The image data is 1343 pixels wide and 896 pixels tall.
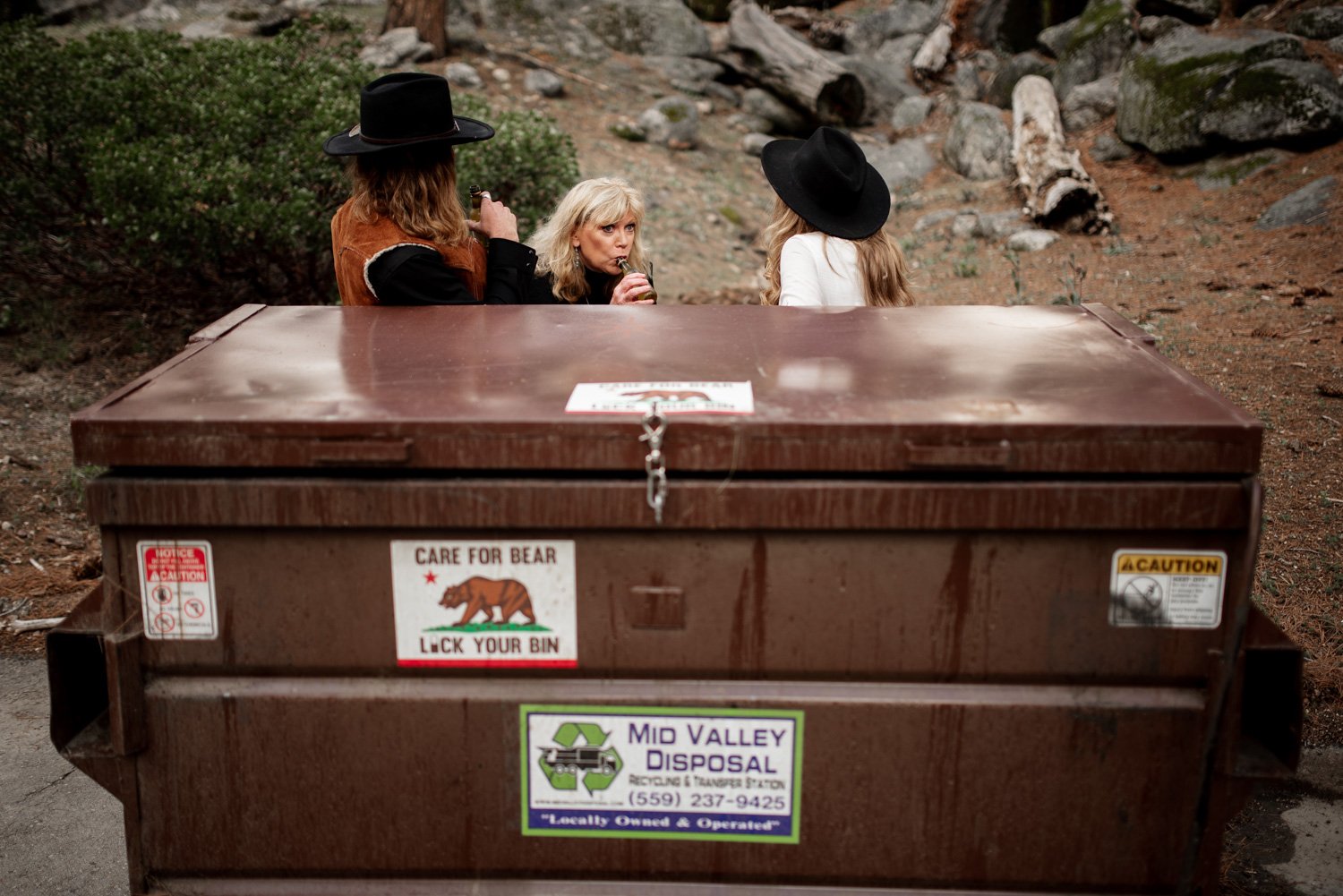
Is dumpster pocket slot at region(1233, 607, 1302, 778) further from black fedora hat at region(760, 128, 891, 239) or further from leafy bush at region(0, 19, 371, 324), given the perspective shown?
leafy bush at region(0, 19, 371, 324)

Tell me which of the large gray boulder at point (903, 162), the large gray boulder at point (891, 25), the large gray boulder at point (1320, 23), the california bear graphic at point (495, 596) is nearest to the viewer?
the california bear graphic at point (495, 596)

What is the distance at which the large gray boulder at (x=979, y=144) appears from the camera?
1261cm

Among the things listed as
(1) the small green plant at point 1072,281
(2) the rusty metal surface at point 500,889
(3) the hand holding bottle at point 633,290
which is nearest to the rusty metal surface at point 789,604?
(2) the rusty metal surface at point 500,889

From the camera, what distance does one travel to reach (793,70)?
14.7 metres

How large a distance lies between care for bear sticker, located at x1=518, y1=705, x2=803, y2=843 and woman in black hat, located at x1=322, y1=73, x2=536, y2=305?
1.67 m

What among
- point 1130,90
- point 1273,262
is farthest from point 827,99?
point 1273,262

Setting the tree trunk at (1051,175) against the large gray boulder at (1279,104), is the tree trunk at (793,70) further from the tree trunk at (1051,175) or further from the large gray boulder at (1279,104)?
the large gray boulder at (1279,104)

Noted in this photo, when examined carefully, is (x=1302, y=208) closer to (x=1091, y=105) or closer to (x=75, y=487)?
(x=1091, y=105)

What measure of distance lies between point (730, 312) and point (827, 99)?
12.8 metres

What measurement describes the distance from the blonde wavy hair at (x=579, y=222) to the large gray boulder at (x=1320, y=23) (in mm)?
9584

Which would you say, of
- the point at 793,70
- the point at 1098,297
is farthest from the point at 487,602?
the point at 793,70

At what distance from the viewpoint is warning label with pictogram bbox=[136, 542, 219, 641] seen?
81.0 inches

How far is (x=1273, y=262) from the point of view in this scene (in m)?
8.36

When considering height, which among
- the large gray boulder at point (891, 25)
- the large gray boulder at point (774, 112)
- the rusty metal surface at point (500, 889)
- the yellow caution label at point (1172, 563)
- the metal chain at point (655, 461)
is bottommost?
the rusty metal surface at point (500, 889)
